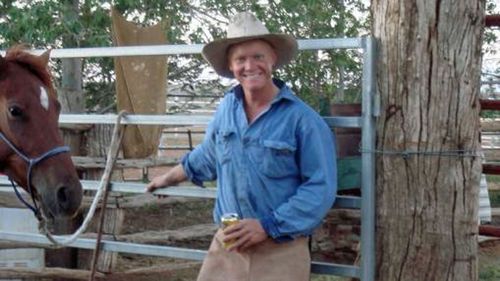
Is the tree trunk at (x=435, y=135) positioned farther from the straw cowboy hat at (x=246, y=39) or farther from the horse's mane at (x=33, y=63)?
the horse's mane at (x=33, y=63)

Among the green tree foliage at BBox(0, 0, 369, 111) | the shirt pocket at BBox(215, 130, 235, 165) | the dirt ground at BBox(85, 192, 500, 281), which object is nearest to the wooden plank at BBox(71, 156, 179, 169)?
the dirt ground at BBox(85, 192, 500, 281)

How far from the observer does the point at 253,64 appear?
295 centimetres

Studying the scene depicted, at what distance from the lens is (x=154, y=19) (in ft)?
27.4

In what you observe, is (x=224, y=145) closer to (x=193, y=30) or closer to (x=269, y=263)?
(x=269, y=263)

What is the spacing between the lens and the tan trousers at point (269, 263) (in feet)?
9.66

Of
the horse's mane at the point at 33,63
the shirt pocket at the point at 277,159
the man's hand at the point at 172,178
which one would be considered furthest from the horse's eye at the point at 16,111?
the shirt pocket at the point at 277,159

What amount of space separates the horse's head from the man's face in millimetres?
1027

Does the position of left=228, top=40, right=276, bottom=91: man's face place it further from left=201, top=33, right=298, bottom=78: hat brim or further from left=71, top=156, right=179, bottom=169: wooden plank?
left=71, top=156, right=179, bottom=169: wooden plank

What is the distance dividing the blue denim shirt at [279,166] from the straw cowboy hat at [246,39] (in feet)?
0.58

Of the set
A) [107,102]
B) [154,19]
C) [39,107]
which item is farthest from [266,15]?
[39,107]

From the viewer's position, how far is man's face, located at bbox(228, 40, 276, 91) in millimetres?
2934

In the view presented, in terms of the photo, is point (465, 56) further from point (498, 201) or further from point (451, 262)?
point (498, 201)

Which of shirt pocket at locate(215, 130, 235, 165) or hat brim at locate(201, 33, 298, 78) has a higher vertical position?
hat brim at locate(201, 33, 298, 78)

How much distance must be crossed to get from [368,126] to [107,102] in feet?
21.0
